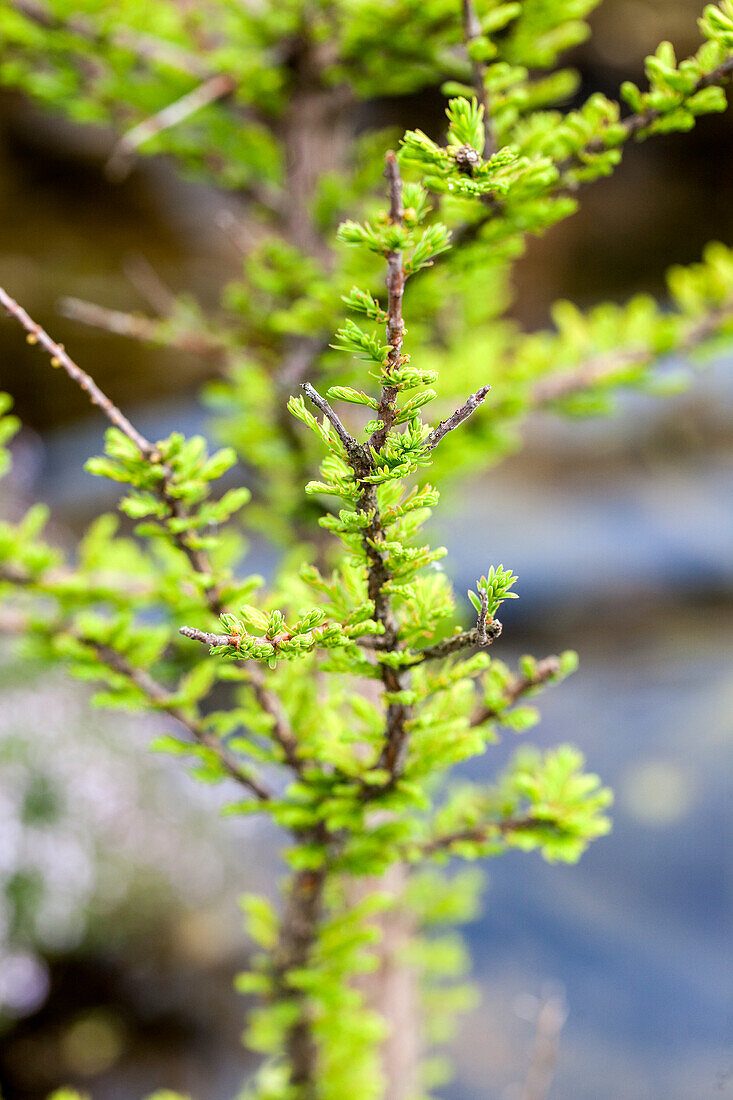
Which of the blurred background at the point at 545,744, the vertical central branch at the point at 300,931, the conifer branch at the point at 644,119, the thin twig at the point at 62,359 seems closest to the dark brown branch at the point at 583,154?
the conifer branch at the point at 644,119

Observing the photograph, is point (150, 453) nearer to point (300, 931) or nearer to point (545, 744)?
point (300, 931)

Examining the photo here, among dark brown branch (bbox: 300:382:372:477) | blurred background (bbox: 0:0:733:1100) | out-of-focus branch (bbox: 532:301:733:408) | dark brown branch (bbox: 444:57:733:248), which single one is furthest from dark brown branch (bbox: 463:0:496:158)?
blurred background (bbox: 0:0:733:1100)

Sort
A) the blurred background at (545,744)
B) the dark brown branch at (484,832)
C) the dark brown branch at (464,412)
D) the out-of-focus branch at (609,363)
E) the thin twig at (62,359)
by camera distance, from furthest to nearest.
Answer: the blurred background at (545,744) → the out-of-focus branch at (609,363) → the dark brown branch at (484,832) → the thin twig at (62,359) → the dark brown branch at (464,412)

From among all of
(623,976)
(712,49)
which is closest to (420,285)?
(712,49)

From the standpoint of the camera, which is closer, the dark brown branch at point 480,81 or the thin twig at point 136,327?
the dark brown branch at point 480,81

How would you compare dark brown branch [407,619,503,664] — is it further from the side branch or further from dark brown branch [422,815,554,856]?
dark brown branch [422,815,554,856]

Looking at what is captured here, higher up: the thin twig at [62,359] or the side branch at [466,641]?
the thin twig at [62,359]

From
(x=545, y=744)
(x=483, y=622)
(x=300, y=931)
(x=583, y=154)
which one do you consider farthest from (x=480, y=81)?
(x=545, y=744)

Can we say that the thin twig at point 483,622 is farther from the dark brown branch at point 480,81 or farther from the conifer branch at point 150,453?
the dark brown branch at point 480,81
